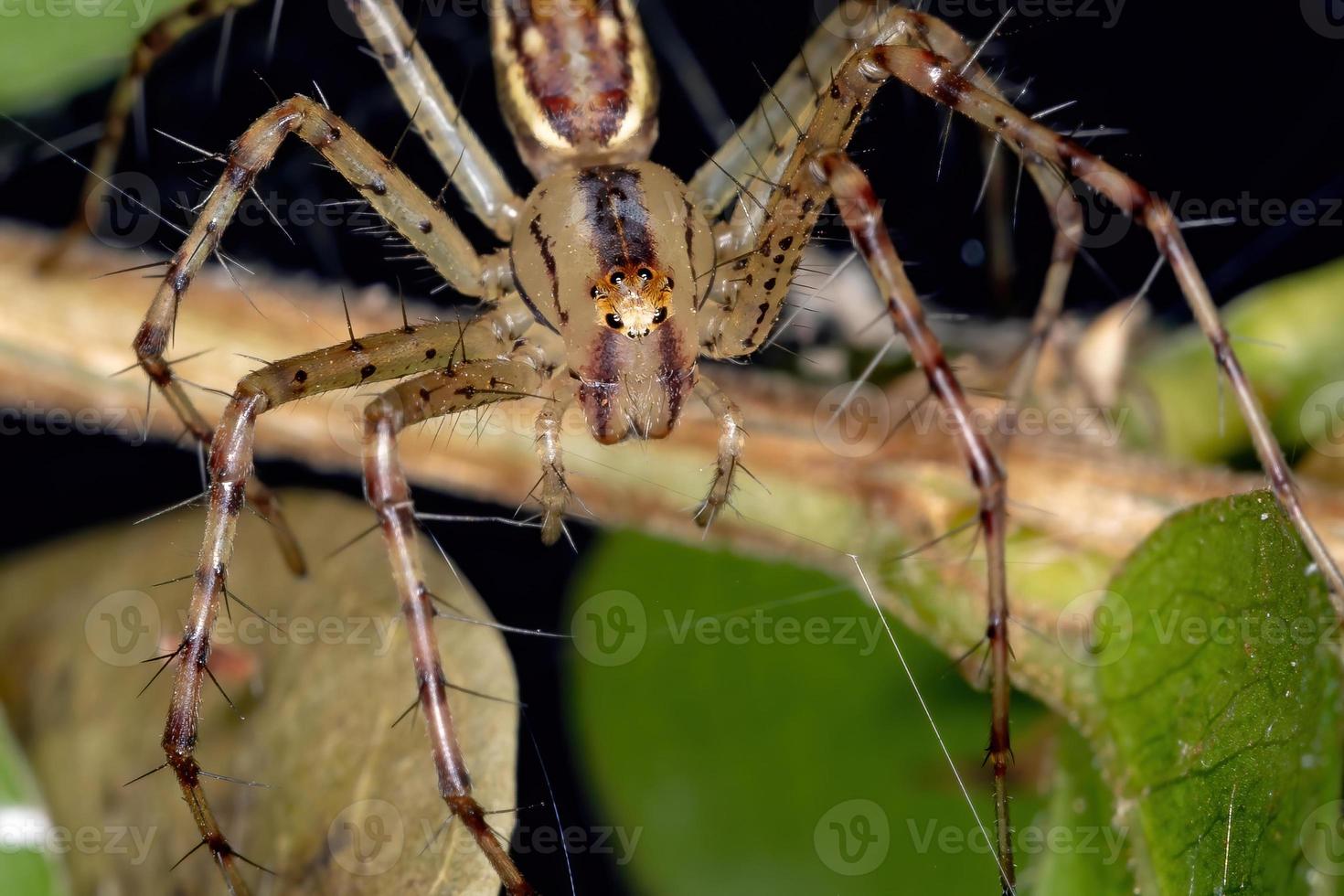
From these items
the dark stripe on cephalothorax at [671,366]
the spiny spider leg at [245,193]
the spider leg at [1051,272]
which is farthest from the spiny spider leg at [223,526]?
the spider leg at [1051,272]

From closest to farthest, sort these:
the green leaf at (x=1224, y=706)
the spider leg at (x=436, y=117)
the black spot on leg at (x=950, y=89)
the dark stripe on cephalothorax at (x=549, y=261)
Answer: the green leaf at (x=1224, y=706)
the black spot on leg at (x=950, y=89)
the dark stripe on cephalothorax at (x=549, y=261)
the spider leg at (x=436, y=117)

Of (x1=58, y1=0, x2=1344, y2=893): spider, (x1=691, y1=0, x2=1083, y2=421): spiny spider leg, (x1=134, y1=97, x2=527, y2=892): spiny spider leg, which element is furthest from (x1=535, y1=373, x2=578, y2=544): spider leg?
(x1=691, y1=0, x2=1083, y2=421): spiny spider leg

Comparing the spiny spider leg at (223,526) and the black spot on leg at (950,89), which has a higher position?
the black spot on leg at (950,89)

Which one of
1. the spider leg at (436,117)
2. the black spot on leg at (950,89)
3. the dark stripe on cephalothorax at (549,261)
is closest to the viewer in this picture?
the black spot on leg at (950,89)

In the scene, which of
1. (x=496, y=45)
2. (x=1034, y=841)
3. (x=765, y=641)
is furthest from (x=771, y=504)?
(x=496, y=45)

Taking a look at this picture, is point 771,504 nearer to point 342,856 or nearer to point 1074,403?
point 1074,403

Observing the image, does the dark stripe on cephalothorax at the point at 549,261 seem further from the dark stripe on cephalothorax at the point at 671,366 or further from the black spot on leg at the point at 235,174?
the black spot on leg at the point at 235,174
